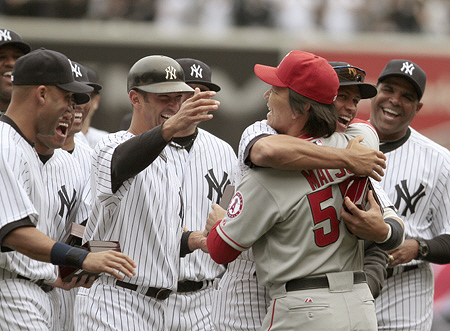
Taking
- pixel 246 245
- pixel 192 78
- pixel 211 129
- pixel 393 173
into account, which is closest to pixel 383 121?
Result: pixel 393 173

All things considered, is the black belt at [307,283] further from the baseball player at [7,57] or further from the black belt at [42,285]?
the baseball player at [7,57]

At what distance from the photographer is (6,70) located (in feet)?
20.0

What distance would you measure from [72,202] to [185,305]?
1060 mm

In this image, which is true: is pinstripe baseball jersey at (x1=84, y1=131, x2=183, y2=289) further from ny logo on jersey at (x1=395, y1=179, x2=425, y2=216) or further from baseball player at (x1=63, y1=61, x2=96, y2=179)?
ny logo on jersey at (x1=395, y1=179, x2=425, y2=216)

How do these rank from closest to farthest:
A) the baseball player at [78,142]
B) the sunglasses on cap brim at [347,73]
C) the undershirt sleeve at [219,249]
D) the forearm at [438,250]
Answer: the undershirt sleeve at [219,249] → the sunglasses on cap brim at [347,73] → the forearm at [438,250] → the baseball player at [78,142]

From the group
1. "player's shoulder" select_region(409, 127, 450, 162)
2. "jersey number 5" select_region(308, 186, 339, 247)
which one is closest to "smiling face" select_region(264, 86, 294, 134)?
"jersey number 5" select_region(308, 186, 339, 247)

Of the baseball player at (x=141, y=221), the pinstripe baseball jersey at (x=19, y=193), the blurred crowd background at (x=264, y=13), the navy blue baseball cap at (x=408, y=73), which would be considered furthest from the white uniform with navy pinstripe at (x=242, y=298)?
the blurred crowd background at (x=264, y=13)

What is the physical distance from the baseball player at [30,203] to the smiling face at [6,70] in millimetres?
1090

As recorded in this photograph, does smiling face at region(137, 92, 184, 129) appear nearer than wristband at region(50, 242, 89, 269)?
No

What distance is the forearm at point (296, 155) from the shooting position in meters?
4.00

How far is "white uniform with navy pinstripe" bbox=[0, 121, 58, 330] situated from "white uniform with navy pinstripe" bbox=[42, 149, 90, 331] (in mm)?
191

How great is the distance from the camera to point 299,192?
4055mm

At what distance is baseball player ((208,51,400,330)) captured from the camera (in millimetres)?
4027

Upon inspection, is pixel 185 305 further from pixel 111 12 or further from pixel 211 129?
pixel 111 12
